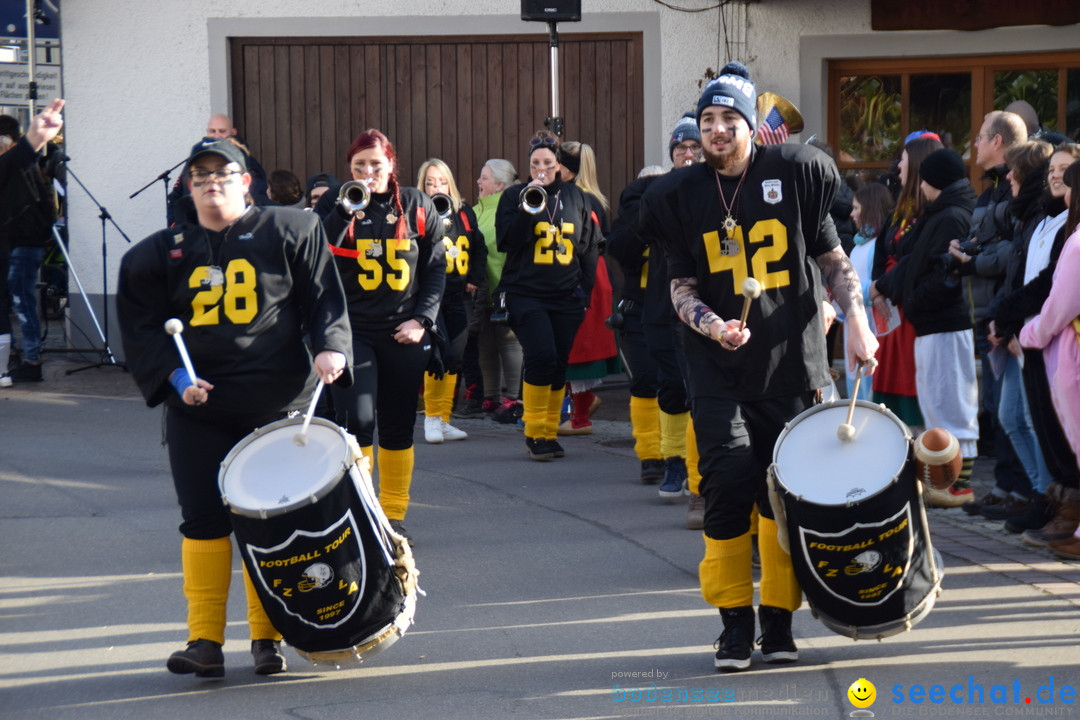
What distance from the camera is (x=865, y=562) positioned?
4.24m

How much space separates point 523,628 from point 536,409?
143 inches

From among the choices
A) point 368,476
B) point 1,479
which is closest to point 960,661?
point 368,476

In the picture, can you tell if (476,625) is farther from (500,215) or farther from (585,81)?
(585,81)

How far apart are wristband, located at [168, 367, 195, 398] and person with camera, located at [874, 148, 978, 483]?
4189 millimetres

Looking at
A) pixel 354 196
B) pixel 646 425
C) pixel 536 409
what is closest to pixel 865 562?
pixel 354 196

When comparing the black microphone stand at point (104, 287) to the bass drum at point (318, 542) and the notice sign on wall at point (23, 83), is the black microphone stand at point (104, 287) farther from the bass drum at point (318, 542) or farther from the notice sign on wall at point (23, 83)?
the bass drum at point (318, 542)

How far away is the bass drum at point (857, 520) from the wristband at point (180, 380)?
1.95 meters

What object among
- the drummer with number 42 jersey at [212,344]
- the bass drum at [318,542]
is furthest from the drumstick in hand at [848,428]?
the drummer with number 42 jersey at [212,344]

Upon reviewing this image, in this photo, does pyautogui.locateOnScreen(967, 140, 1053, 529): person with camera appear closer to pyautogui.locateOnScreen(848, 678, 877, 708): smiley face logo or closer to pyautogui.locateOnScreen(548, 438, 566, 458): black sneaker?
pyautogui.locateOnScreen(848, 678, 877, 708): smiley face logo

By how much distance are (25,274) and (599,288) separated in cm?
488

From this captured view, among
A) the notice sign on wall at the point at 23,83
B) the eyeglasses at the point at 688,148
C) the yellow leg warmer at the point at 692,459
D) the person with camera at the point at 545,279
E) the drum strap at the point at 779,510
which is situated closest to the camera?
the drum strap at the point at 779,510

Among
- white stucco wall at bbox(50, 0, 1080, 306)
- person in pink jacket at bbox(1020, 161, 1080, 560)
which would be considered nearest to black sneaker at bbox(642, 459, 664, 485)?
person in pink jacket at bbox(1020, 161, 1080, 560)

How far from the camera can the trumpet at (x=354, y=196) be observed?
633 cm

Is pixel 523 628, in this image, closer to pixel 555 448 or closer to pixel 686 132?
pixel 686 132
